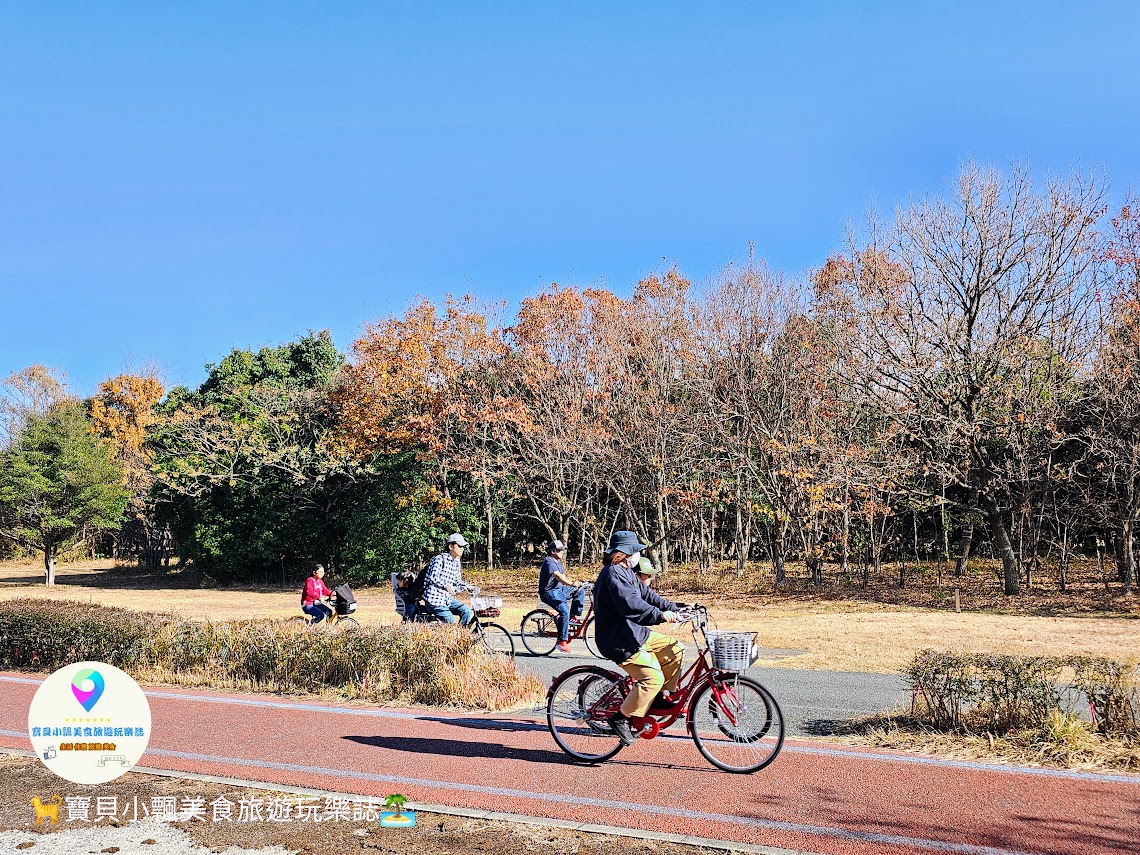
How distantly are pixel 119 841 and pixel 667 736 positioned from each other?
4277mm

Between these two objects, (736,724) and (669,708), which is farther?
(669,708)

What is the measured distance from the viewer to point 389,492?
3069 centimetres

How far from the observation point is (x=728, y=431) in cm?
2509

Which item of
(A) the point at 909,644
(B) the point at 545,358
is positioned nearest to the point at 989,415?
(A) the point at 909,644

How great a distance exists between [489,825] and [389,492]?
2563 centimetres

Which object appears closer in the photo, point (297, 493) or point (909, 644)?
point (909, 644)

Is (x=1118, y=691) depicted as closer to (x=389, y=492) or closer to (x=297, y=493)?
(x=389, y=492)

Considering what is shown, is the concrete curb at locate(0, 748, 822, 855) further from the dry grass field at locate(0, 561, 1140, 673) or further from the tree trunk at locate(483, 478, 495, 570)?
the tree trunk at locate(483, 478, 495, 570)

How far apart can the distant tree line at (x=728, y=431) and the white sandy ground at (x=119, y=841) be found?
62.5 feet

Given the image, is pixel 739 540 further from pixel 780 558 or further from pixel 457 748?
pixel 457 748

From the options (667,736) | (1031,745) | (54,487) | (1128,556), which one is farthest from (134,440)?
(1031,745)

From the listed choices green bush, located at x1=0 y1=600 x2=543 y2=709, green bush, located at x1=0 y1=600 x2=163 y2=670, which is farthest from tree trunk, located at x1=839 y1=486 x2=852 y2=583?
green bush, located at x1=0 y1=600 x2=163 y2=670

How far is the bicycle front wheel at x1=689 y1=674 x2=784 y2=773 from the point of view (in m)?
6.60
